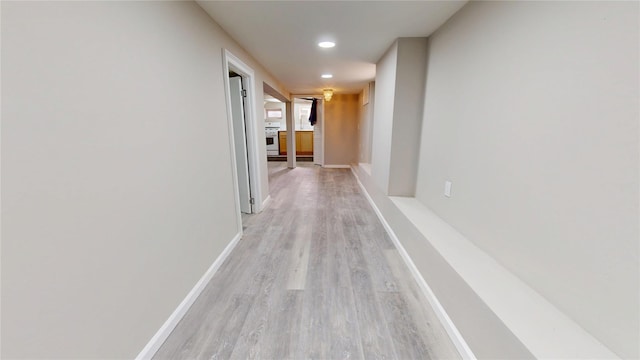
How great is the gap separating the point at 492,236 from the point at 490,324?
56cm

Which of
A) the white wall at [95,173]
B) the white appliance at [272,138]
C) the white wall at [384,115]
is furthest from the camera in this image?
the white appliance at [272,138]

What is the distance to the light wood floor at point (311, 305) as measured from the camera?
55.0 inches

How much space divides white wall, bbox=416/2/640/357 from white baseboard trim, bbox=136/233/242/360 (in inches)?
79.0

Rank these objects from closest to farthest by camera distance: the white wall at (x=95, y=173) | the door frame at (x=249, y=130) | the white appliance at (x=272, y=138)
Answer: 1. the white wall at (x=95, y=173)
2. the door frame at (x=249, y=130)
3. the white appliance at (x=272, y=138)

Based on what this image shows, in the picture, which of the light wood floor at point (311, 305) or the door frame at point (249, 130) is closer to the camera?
the light wood floor at point (311, 305)

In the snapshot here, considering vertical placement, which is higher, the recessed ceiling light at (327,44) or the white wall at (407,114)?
the recessed ceiling light at (327,44)

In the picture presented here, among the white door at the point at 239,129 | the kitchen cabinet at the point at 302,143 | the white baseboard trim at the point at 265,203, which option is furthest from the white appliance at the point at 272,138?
the white door at the point at 239,129

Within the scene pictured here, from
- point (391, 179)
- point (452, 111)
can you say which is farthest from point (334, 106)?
point (452, 111)

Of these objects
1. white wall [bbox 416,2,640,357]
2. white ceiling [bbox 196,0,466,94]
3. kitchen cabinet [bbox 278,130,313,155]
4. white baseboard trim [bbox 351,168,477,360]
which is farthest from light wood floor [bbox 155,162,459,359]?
kitchen cabinet [bbox 278,130,313,155]

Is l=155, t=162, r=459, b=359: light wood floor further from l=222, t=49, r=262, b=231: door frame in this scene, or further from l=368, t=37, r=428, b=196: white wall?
l=368, t=37, r=428, b=196: white wall

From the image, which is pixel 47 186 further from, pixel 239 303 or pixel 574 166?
pixel 574 166

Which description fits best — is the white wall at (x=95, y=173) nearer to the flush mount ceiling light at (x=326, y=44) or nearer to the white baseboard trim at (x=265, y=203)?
the flush mount ceiling light at (x=326, y=44)

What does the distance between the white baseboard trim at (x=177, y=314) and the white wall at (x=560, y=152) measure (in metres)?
2.01

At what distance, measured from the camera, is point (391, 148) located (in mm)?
2777
